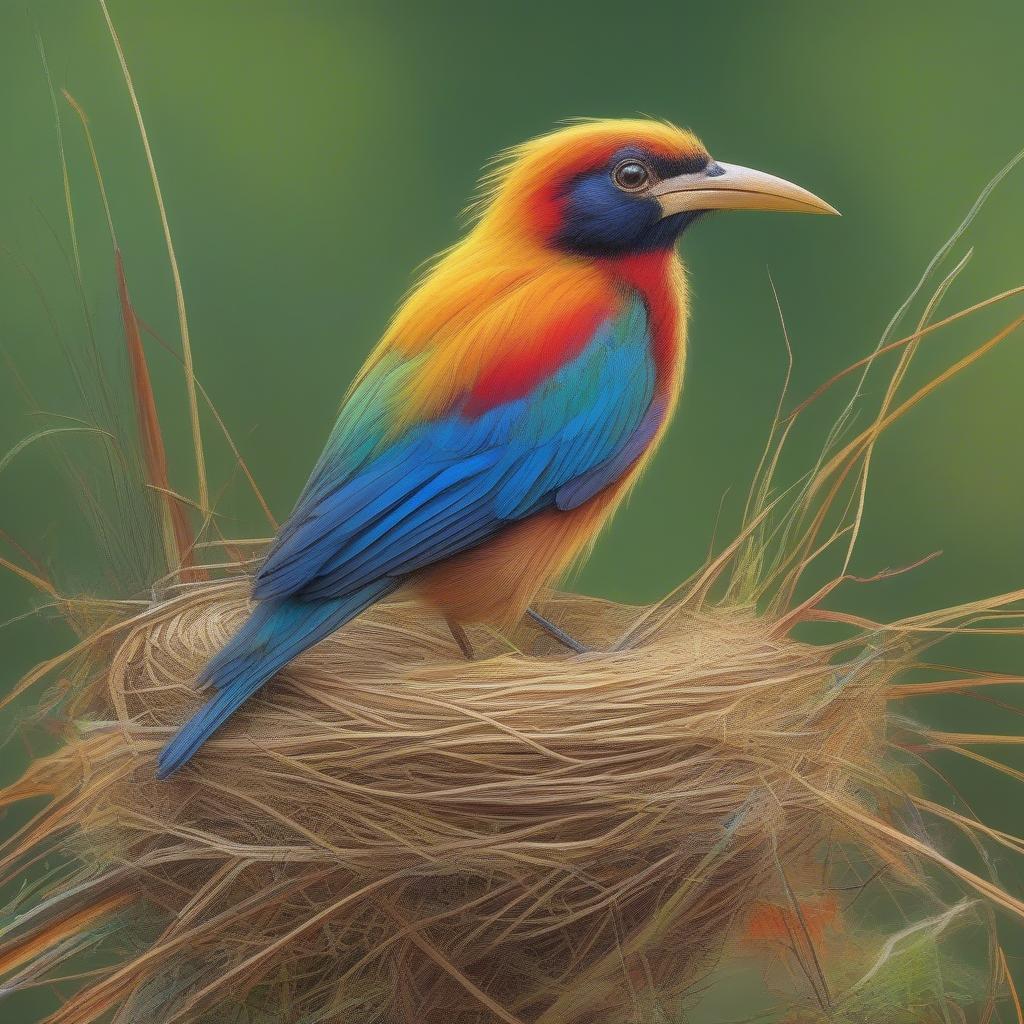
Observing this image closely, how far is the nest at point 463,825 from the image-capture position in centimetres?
149

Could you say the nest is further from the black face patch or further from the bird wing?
the black face patch

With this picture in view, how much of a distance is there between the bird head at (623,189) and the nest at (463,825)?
21.4 inches

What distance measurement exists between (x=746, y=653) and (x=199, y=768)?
2.13 feet

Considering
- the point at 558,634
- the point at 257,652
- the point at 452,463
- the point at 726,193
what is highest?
the point at 726,193

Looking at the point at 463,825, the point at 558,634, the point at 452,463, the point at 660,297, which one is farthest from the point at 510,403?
the point at 463,825

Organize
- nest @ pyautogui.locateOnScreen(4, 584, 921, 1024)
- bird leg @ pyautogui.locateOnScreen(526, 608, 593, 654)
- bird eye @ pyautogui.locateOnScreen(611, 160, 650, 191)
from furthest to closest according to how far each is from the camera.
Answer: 1. bird leg @ pyautogui.locateOnScreen(526, 608, 593, 654)
2. bird eye @ pyautogui.locateOnScreen(611, 160, 650, 191)
3. nest @ pyautogui.locateOnScreen(4, 584, 921, 1024)

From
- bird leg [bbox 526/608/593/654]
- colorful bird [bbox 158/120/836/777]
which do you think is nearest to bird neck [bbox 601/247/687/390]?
colorful bird [bbox 158/120/836/777]

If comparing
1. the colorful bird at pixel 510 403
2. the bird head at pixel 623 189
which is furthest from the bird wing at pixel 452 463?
the bird head at pixel 623 189

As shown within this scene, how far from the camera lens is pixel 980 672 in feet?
5.91

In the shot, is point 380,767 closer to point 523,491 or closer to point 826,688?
point 523,491

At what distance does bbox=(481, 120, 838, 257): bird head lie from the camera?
1.75 metres

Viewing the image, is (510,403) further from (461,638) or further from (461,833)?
(461,833)

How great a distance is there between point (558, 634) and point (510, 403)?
0.37 meters

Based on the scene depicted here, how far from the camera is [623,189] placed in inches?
69.1
